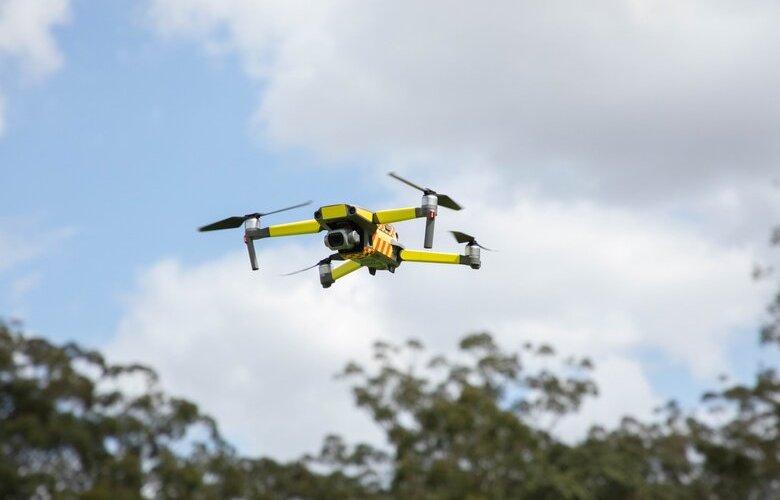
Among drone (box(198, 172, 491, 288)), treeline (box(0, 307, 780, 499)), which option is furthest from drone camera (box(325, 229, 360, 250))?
treeline (box(0, 307, 780, 499))

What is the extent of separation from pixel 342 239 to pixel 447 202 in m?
1.69

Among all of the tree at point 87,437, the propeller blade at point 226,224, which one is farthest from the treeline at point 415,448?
the propeller blade at point 226,224

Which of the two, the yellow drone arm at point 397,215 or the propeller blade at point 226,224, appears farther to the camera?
the propeller blade at point 226,224

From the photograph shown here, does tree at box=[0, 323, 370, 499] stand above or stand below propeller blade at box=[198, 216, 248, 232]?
above

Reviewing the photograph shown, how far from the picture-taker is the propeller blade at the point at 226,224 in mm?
18906

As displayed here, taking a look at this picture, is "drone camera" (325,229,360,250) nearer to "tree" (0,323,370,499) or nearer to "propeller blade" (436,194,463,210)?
"propeller blade" (436,194,463,210)

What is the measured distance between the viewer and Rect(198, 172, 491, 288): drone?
17469 millimetres

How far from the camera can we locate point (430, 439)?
215 feet

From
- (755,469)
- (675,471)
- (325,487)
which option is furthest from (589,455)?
(325,487)

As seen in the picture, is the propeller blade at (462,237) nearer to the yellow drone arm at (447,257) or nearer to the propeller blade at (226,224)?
the yellow drone arm at (447,257)

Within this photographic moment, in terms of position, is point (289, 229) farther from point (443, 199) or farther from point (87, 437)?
point (87, 437)

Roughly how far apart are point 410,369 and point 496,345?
6.04 metres

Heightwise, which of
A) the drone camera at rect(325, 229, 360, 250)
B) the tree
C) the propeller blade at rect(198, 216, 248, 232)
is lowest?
the drone camera at rect(325, 229, 360, 250)

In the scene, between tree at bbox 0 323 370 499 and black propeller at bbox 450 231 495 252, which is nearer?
black propeller at bbox 450 231 495 252
